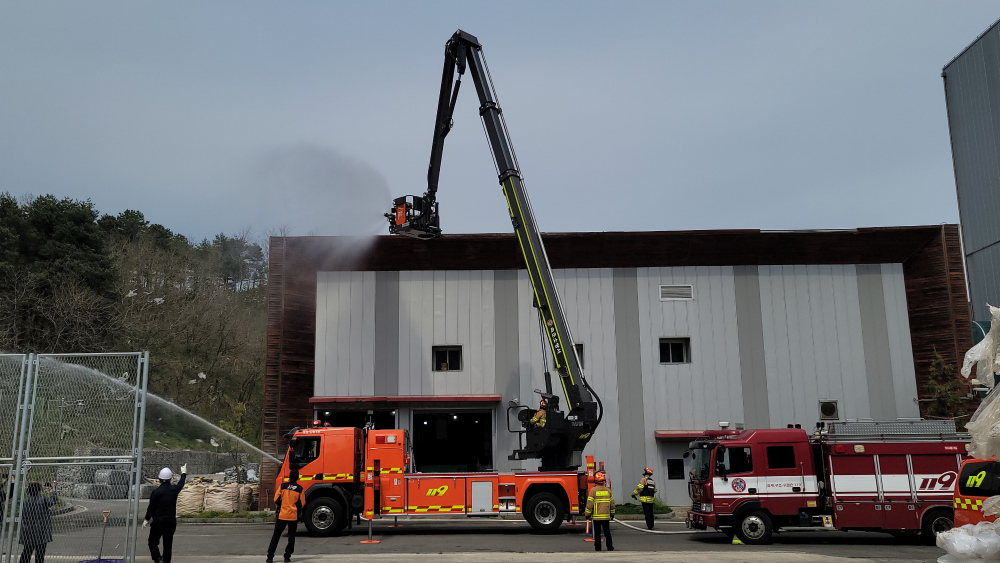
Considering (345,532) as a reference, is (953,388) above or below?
above

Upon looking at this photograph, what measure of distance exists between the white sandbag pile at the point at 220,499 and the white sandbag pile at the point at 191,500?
0.18 meters

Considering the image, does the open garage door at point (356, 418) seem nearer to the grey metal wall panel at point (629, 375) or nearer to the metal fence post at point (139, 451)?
the grey metal wall panel at point (629, 375)

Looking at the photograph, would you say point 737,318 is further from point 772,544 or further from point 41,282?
point 41,282

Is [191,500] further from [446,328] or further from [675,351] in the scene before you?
[675,351]

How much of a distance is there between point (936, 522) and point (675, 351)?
11.0 meters

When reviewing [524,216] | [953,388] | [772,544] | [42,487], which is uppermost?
[524,216]

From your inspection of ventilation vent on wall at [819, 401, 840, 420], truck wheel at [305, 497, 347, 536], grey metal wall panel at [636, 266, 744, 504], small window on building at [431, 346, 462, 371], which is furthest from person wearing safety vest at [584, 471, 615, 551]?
ventilation vent on wall at [819, 401, 840, 420]

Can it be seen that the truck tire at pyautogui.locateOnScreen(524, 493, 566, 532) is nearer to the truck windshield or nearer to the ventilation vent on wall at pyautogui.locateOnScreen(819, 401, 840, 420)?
the truck windshield

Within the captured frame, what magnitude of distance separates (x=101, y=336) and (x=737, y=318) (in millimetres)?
31512

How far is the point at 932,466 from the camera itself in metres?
17.4

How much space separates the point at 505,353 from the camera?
26.7 m

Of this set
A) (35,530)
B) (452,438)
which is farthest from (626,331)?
(35,530)

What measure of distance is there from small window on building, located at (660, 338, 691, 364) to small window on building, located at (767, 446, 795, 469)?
899 centimetres

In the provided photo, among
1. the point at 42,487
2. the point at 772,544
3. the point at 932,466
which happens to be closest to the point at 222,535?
the point at 42,487
